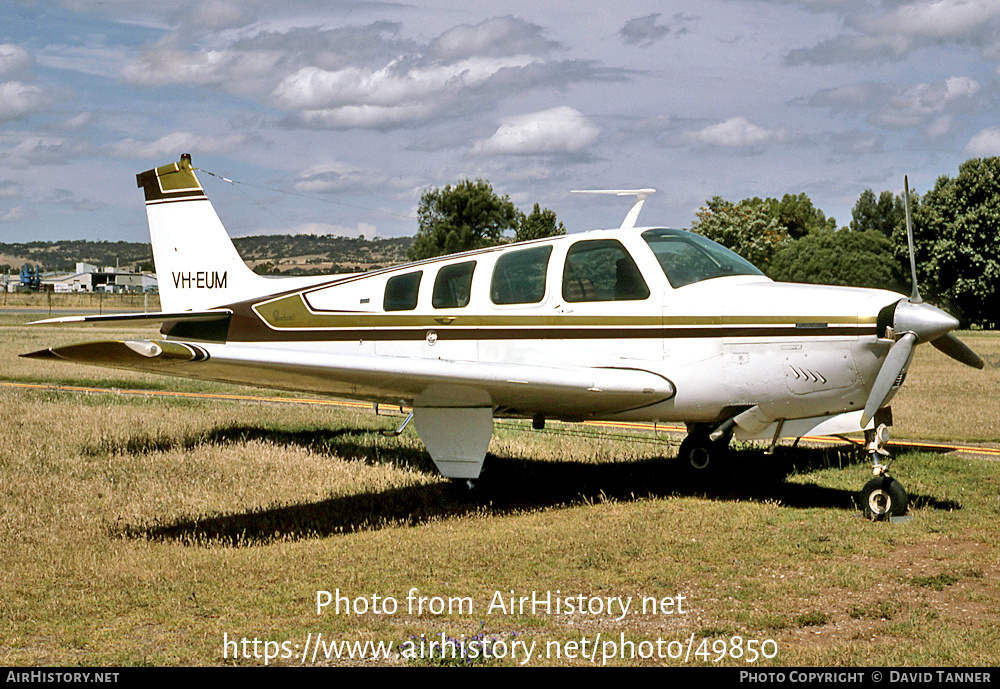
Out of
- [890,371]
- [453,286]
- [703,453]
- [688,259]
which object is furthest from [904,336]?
[453,286]

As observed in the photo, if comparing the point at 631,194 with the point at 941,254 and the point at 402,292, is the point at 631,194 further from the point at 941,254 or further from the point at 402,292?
the point at 941,254

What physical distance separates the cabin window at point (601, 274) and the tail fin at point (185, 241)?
5.21 meters

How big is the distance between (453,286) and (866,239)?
58.3m

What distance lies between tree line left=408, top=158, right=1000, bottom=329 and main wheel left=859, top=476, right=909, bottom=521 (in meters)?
44.6

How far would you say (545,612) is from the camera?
575 cm

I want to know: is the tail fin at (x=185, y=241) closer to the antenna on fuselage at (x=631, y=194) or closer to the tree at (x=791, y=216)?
the antenna on fuselage at (x=631, y=194)

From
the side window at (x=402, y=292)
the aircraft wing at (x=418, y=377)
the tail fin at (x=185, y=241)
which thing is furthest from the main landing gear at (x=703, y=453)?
the tail fin at (x=185, y=241)

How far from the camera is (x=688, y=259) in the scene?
8.43 metres

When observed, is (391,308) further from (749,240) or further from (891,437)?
(749,240)

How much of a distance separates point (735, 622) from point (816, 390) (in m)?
2.93

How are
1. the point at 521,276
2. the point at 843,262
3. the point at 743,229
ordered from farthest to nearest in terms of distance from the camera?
1. the point at 743,229
2. the point at 843,262
3. the point at 521,276

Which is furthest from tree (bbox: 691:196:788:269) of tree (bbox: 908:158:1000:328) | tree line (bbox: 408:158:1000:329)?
tree (bbox: 908:158:1000:328)

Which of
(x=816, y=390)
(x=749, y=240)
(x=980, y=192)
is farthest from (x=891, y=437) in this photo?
(x=749, y=240)

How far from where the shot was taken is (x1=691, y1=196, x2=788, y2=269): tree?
67150 millimetres
